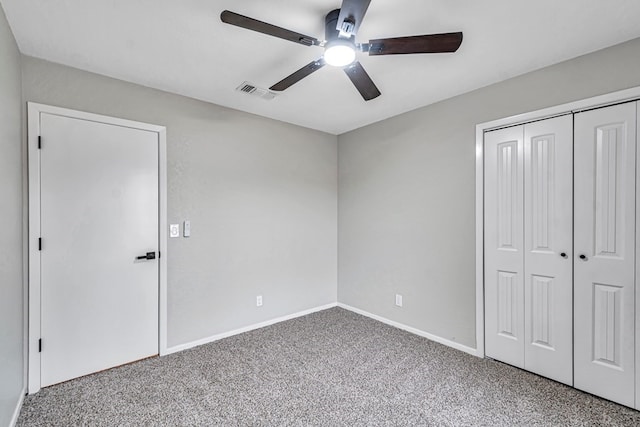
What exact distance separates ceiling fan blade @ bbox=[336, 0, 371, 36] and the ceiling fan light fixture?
111 mm

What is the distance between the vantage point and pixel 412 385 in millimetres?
2264

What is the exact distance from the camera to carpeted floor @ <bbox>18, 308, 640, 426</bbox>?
1901mm

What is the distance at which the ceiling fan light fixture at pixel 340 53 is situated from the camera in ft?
5.56

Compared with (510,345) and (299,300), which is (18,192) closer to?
(299,300)

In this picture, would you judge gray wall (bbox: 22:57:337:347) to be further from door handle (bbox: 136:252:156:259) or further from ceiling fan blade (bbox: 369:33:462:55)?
ceiling fan blade (bbox: 369:33:462:55)

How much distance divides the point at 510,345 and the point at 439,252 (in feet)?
3.16

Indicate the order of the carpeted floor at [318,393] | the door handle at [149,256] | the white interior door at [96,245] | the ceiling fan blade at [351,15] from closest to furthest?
the ceiling fan blade at [351,15]
the carpeted floor at [318,393]
the white interior door at [96,245]
the door handle at [149,256]

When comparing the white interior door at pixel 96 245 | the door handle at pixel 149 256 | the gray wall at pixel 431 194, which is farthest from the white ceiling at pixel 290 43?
the door handle at pixel 149 256

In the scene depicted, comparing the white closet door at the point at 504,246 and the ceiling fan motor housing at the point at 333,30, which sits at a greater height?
the ceiling fan motor housing at the point at 333,30

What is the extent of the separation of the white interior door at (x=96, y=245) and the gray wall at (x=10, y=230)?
190mm

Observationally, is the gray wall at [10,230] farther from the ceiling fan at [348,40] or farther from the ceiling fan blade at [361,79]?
the ceiling fan blade at [361,79]

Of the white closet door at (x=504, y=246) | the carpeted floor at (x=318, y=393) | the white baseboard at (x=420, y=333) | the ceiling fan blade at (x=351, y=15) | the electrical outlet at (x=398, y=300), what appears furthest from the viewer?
the electrical outlet at (x=398, y=300)

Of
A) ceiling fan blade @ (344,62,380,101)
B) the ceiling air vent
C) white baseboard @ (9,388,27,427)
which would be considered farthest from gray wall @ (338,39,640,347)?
white baseboard @ (9,388,27,427)

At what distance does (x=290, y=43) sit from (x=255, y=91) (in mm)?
820
